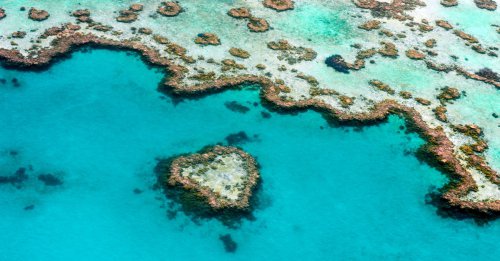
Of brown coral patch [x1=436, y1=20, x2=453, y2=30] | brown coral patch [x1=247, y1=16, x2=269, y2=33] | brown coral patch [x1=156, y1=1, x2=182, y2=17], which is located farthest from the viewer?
brown coral patch [x1=436, y1=20, x2=453, y2=30]

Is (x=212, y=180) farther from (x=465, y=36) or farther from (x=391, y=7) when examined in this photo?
(x=465, y=36)

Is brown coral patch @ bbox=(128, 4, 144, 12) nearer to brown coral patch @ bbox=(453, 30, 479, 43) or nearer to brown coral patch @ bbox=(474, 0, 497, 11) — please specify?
brown coral patch @ bbox=(453, 30, 479, 43)

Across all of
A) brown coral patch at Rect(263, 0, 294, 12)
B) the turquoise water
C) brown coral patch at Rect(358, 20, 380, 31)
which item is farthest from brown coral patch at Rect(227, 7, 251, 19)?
the turquoise water

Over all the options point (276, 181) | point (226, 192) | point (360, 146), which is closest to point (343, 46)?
point (360, 146)

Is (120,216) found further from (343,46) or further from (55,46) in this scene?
(343,46)

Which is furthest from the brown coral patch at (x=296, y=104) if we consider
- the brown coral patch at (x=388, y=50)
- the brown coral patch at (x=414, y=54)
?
the brown coral patch at (x=414, y=54)

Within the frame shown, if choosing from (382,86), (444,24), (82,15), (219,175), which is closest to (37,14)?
(82,15)

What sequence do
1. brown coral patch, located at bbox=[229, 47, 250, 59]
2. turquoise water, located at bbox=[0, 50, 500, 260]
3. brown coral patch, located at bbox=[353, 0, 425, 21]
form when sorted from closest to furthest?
turquoise water, located at bbox=[0, 50, 500, 260] → brown coral patch, located at bbox=[229, 47, 250, 59] → brown coral patch, located at bbox=[353, 0, 425, 21]
